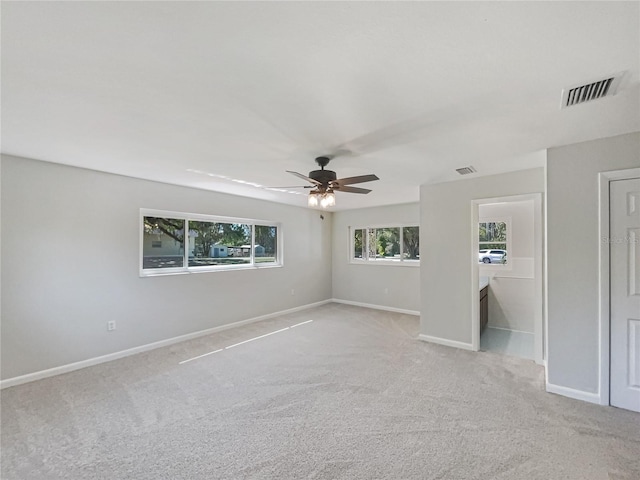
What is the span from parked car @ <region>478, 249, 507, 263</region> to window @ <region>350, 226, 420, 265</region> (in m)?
1.20

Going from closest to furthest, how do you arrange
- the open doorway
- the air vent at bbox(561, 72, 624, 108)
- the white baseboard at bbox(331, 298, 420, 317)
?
1. the air vent at bbox(561, 72, 624, 108)
2. the open doorway
3. the white baseboard at bbox(331, 298, 420, 317)

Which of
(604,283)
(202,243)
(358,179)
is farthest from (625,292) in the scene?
(202,243)

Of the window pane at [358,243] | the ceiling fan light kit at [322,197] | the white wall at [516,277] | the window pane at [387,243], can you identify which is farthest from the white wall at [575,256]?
the window pane at [358,243]

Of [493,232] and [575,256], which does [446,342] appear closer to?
[575,256]

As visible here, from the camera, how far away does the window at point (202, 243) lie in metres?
4.19

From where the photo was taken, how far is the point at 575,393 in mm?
2688

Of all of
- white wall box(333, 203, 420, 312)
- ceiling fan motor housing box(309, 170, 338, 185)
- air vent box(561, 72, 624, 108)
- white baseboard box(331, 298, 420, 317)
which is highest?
air vent box(561, 72, 624, 108)

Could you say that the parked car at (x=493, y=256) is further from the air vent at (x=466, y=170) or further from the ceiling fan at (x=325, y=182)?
the ceiling fan at (x=325, y=182)

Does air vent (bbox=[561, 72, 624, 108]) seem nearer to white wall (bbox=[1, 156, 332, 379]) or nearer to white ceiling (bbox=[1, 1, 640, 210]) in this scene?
white ceiling (bbox=[1, 1, 640, 210])

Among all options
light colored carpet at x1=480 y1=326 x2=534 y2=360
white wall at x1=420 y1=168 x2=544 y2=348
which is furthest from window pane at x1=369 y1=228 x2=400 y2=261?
light colored carpet at x1=480 y1=326 x2=534 y2=360

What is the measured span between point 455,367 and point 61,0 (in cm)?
422

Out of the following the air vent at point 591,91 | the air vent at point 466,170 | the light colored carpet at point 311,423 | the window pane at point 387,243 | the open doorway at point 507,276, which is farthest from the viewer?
the window pane at point 387,243

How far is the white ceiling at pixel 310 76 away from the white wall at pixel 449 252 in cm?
101

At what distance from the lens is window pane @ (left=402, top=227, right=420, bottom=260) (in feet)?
20.1
